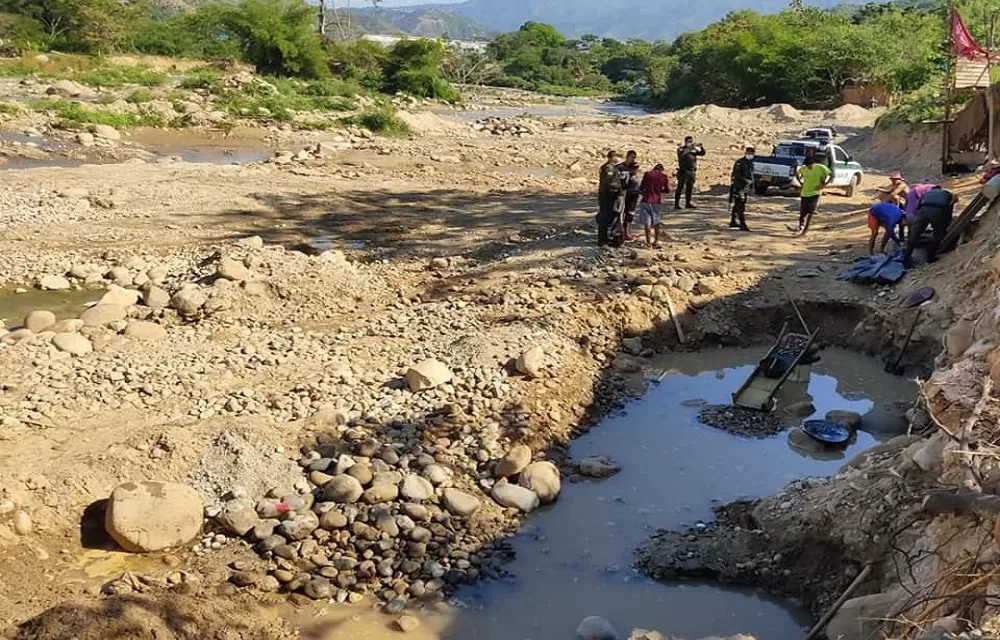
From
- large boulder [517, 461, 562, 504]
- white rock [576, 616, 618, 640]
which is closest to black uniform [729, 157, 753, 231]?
large boulder [517, 461, 562, 504]

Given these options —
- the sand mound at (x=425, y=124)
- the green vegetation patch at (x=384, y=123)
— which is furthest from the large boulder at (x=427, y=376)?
the sand mound at (x=425, y=124)

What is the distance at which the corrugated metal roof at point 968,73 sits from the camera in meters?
17.2


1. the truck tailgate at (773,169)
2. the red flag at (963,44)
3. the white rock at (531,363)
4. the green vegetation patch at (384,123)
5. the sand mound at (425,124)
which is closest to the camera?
the white rock at (531,363)

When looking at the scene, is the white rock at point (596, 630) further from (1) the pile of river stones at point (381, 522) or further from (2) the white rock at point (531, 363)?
(2) the white rock at point (531, 363)

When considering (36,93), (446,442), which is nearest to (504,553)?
(446,442)

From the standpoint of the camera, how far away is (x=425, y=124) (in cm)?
3319

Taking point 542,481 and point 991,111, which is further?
point 991,111

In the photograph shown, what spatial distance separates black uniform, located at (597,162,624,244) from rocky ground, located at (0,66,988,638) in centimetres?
52

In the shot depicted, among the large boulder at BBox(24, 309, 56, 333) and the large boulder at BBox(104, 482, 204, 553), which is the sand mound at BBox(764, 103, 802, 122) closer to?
the large boulder at BBox(24, 309, 56, 333)

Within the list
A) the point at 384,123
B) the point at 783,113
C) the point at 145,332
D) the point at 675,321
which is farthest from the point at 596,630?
the point at 783,113

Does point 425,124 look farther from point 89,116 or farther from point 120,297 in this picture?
point 120,297

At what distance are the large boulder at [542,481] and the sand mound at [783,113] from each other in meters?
35.0

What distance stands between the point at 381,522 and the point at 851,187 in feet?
48.7

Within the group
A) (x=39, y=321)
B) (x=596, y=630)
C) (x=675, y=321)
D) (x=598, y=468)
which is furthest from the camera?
A: (x=675, y=321)
